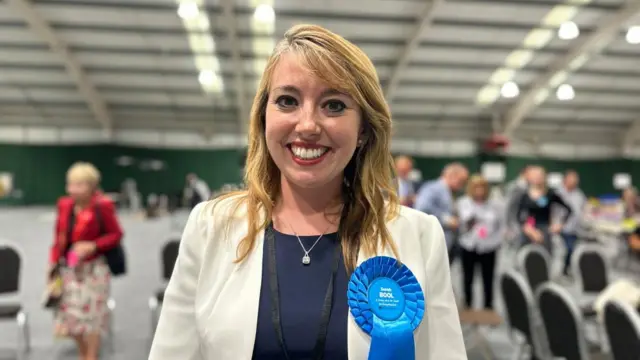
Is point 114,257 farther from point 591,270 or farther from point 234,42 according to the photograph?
point 234,42

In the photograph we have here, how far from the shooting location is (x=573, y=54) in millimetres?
11398

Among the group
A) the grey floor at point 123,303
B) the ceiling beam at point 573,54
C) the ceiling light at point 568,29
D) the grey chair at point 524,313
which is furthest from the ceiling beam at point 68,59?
the ceiling beam at point 573,54

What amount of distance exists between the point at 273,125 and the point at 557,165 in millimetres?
18800

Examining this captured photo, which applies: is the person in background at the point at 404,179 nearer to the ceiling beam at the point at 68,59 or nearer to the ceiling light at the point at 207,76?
the ceiling light at the point at 207,76

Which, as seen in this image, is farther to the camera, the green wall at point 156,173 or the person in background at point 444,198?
the green wall at point 156,173

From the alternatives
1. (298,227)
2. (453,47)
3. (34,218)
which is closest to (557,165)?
(453,47)

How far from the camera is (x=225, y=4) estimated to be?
31.6ft

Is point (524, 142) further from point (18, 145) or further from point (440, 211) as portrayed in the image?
point (18, 145)

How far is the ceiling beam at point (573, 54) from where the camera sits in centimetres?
970

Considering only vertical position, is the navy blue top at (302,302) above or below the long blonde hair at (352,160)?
below

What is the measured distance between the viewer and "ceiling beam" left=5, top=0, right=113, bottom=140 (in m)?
9.88

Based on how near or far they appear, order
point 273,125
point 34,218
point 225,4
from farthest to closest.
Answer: point 34,218 → point 225,4 → point 273,125

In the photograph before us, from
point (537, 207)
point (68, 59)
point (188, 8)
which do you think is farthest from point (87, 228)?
point (68, 59)

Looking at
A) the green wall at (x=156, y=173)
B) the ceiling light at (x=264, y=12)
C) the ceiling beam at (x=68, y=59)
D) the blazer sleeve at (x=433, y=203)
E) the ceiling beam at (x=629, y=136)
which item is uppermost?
the ceiling beam at (x=68, y=59)
